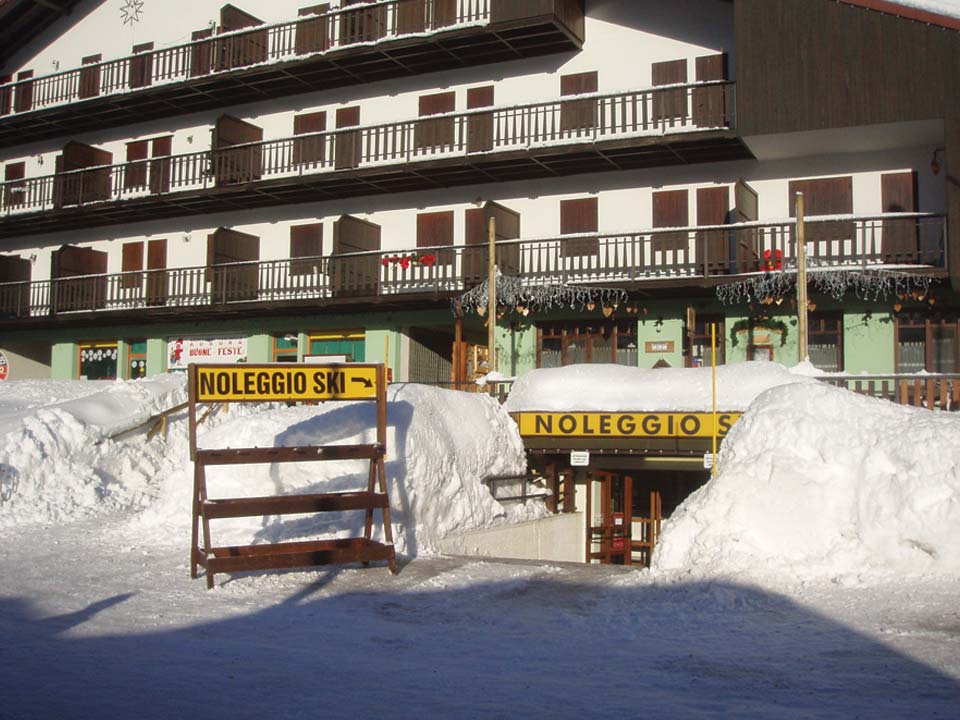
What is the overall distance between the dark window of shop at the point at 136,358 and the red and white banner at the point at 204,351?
1241 millimetres

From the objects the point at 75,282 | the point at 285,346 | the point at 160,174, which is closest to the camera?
the point at 285,346

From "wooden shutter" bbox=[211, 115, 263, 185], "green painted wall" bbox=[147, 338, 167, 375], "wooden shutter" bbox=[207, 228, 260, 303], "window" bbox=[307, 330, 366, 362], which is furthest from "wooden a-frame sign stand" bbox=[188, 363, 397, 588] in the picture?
"green painted wall" bbox=[147, 338, 167, 375]

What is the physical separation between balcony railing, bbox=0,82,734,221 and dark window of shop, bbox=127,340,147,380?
4.43 metres

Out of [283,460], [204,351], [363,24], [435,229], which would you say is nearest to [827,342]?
[435,229]

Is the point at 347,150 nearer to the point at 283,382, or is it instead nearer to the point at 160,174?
the point at 160,174

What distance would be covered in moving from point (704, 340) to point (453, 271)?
248 inches

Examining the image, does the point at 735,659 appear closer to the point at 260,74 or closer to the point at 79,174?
the point at 260,74

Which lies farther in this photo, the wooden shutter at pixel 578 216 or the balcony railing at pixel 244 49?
the balcony railing at pixel 244 49

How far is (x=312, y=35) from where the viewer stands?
92.5ft

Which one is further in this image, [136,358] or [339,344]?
[136,358]

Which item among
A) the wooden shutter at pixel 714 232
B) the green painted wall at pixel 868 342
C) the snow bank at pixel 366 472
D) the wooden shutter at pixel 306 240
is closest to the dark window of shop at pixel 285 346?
the wooden shutter at pixel 306 240

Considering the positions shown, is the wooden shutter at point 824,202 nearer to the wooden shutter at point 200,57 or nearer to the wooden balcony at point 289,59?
the wooden balcony at point 289,59

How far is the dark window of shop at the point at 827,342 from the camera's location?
2322cm

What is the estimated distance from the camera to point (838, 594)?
30.9 feet
